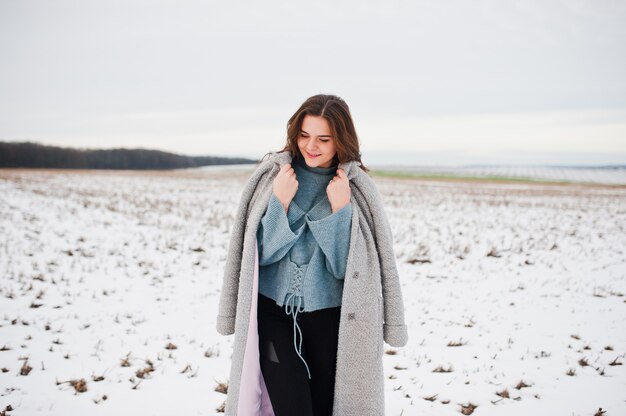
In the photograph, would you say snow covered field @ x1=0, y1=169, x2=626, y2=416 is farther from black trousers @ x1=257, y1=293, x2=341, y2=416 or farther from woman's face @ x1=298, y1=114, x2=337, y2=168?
woman's face @ x1=298, y1=114, x2=337, y2=168

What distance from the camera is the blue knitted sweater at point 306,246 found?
234cm

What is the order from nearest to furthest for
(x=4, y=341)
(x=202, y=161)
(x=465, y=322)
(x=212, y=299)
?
(x=4, y=341) < (x=465, y=322) < (x=212, y=299) < (x=202, y=161)

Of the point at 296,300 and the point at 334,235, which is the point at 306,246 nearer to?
the point at 334,235

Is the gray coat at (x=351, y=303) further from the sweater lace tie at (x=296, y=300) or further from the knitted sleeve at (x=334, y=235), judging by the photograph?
the sweater lace tie at (x=296, y=300)

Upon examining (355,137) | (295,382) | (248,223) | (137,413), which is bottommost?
(137,413)

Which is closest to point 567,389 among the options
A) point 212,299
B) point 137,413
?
point 137,413

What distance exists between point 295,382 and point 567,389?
320 cm

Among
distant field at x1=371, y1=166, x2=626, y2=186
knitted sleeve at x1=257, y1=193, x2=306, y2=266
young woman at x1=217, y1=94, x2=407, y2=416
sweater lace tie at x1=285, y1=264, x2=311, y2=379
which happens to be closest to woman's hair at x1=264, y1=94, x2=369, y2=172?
young woman at x1=217, y1=94, x2=407, y2=416

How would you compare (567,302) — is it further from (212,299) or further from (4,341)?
(4,341)

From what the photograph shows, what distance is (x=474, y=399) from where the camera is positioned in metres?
3.80

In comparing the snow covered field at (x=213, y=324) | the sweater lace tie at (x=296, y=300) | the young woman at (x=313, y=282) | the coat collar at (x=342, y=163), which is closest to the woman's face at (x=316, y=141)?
the young woman at (x=313, y=282)

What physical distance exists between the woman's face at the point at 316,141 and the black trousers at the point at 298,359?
929 millimetres

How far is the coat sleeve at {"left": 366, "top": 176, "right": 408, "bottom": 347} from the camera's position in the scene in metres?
2.49

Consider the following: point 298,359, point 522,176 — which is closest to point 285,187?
point 298,359
